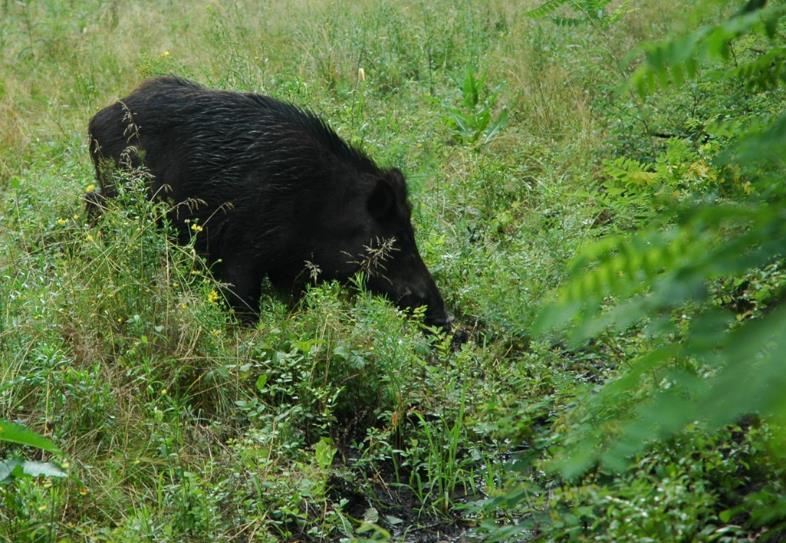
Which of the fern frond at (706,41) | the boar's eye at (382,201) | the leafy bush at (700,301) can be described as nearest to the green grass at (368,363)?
the fern frond at (706,41)

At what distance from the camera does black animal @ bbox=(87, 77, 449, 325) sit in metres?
6.99

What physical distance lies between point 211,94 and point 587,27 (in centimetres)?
528

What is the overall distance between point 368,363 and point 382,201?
166 centimetres

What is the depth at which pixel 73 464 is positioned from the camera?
14.9ft

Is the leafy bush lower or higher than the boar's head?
higher

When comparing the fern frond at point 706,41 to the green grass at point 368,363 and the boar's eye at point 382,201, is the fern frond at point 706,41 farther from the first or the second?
the boar's eye at point 382,201

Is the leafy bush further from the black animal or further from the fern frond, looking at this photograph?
the black animal

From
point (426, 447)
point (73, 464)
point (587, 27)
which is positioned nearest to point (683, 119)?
point (587, 27)

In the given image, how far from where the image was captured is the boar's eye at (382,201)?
23.0 feet

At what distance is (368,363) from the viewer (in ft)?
18.8

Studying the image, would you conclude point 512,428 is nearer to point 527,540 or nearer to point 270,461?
point 527,540

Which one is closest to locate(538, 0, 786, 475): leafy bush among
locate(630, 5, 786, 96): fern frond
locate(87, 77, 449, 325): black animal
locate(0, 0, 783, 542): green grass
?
locate(630, 5, 786, 96): fern frond

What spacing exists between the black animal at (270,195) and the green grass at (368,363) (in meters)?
0.27

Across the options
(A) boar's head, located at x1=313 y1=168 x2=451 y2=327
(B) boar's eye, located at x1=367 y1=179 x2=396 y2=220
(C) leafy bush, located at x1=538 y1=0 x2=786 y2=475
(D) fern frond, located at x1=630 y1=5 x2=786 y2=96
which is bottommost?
(A) boar's head, located at x1=313 y1=168 x2=451 y2=327
